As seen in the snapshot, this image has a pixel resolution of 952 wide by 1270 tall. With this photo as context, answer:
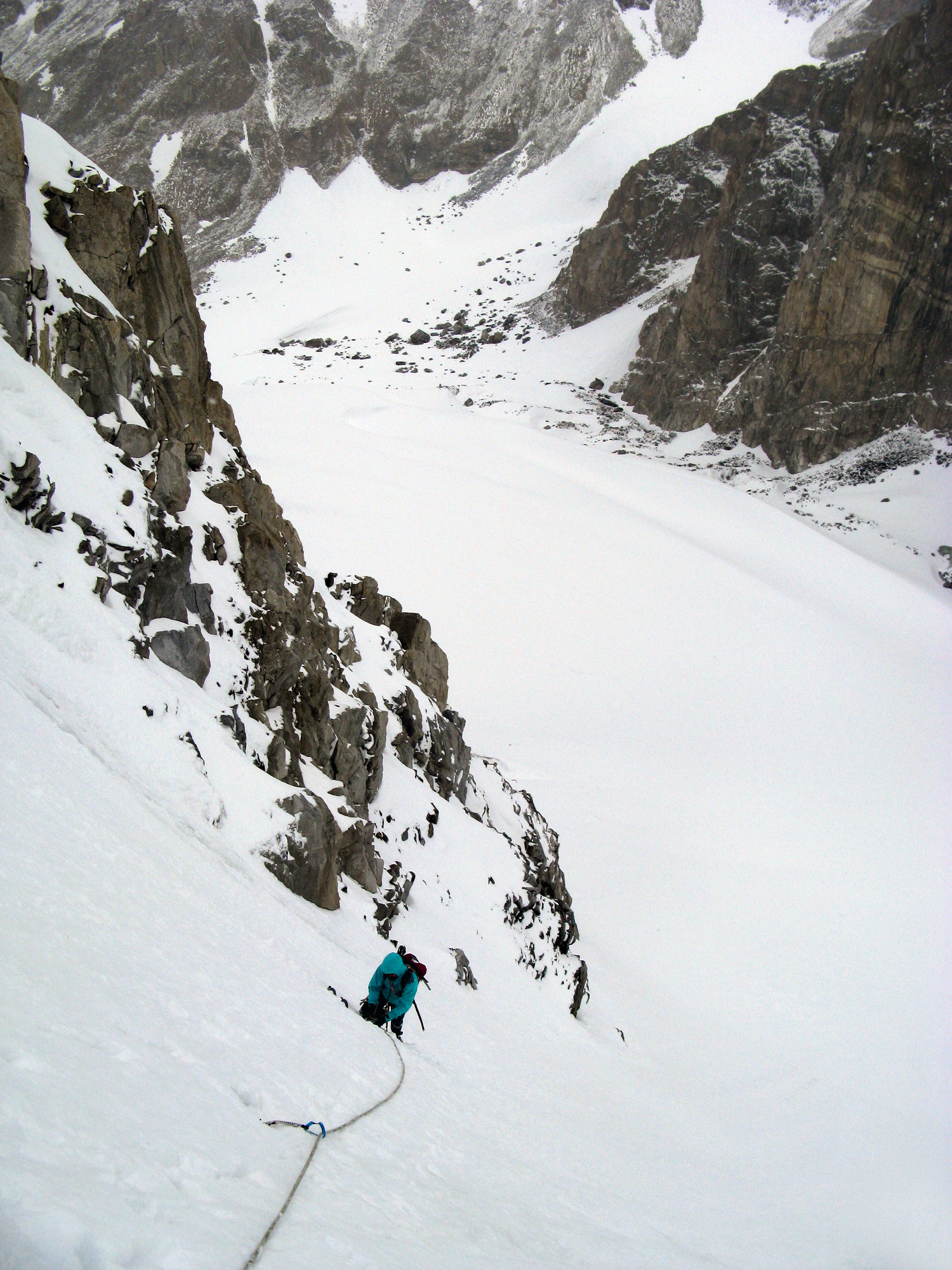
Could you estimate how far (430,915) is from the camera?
30.7 ft

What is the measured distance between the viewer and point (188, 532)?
812 centimetres

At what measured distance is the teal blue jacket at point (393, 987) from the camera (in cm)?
563

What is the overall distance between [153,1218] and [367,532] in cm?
2768

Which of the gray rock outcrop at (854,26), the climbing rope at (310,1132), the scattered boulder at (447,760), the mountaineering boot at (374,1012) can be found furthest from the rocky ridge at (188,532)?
the gray rock outcrop at (854,26)

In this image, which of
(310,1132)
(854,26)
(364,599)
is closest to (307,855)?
(310,1132)

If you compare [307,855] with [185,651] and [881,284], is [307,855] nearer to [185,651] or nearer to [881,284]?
[185,651]

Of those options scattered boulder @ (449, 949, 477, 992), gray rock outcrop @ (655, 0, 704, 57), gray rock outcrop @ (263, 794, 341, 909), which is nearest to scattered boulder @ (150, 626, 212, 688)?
gray rock outcrop @ (263, 794, 341, 909)

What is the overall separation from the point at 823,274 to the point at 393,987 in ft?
172

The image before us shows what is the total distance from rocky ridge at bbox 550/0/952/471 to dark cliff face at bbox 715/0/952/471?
8 cm

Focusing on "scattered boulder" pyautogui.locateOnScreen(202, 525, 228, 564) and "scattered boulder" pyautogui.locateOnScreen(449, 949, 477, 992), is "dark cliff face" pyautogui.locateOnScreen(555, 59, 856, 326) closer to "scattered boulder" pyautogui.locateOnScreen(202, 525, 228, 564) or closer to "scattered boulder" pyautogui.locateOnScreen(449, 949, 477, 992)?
"scattered boulder" pyautogui.locateOnScreen(202, 525, 228, 564)

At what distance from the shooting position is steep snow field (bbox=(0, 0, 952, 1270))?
2.97 metres

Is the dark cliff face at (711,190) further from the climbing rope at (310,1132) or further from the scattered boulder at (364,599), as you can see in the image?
the climbing rope at (310,1132)

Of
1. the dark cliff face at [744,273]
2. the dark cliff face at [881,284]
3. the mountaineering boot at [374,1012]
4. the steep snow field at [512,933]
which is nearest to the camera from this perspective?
the steep snow field at [512,933]

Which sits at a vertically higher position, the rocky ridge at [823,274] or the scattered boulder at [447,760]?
the rocky ridge at [823,274]
